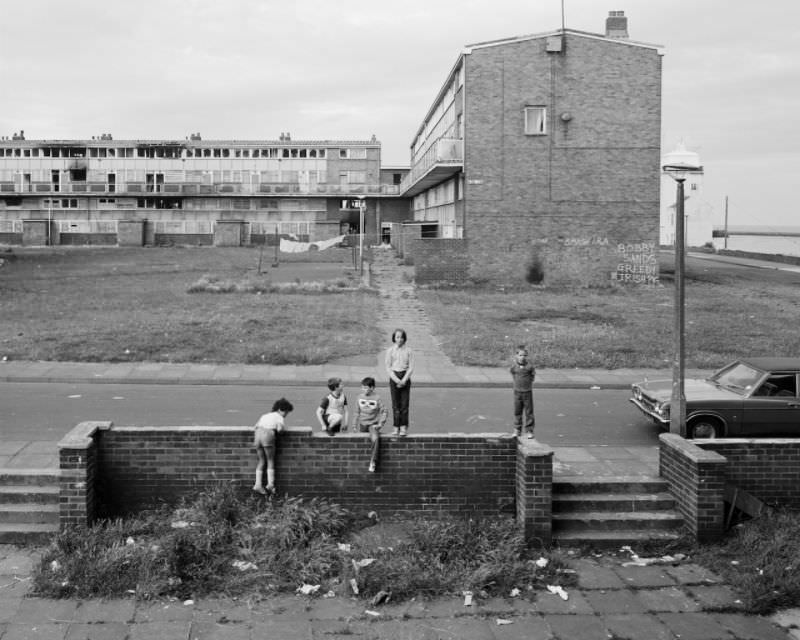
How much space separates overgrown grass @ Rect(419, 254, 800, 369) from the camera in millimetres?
23031

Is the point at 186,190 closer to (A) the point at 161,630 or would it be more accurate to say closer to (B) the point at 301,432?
(B) the point at 301,432

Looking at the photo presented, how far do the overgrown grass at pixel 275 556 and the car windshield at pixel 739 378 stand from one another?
6.41 meters

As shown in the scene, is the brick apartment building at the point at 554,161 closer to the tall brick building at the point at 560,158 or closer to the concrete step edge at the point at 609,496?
the tall brick building at the point at 560,158

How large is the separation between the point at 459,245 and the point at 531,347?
17.4m

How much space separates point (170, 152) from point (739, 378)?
87317 millimetres

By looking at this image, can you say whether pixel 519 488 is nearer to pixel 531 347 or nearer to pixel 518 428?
pixel 518 428

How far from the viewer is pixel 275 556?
9.69 metres

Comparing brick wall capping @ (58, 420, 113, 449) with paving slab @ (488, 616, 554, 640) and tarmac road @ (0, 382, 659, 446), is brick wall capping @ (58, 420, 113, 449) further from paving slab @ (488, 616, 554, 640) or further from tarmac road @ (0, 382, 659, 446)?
paving slab @ (488, 616, 554, 640)

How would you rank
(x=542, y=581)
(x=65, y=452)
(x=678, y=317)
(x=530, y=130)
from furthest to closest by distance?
(x=530, y=130) < (x=678, y=317) < (x=65, y=452) < (x=542, y=581)

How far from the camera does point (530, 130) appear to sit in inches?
1585

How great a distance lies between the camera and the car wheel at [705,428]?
47.8 ft

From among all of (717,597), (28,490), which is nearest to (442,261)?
(28,490)

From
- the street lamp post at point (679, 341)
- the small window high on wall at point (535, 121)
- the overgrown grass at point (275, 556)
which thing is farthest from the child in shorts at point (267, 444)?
the small window high on wall at point (535, 121)

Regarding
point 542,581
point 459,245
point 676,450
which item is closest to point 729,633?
point 542,581
